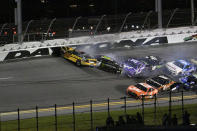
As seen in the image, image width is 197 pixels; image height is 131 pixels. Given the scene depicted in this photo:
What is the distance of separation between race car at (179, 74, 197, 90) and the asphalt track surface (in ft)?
11.8

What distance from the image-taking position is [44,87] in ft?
95.1

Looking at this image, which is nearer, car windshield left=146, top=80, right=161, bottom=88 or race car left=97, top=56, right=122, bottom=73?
car windshield left=146, top=80, right=161, bottom=88

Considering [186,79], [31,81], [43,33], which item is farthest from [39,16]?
[186,79]

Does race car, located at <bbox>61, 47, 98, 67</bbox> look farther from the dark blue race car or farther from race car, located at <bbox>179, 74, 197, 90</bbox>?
the dark blue race car

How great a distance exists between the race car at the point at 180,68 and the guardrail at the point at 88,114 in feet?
14.0

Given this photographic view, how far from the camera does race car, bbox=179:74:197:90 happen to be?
27.5 meters

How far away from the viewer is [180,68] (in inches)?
1222

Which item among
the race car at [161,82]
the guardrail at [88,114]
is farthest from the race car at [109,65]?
the guardrail at [88,114]

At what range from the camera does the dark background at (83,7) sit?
192 feet

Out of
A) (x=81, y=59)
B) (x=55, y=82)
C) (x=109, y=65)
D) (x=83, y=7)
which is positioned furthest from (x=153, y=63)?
(x=83, y=7)

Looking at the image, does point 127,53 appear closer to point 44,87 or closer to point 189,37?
point 189,37

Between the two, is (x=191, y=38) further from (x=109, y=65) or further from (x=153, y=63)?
(x=109, y=65)

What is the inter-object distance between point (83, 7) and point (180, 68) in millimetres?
31949

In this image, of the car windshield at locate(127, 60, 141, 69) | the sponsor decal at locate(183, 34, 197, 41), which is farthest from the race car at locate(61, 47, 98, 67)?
the sponsor decal at locate(183, 34, 197, 41)
